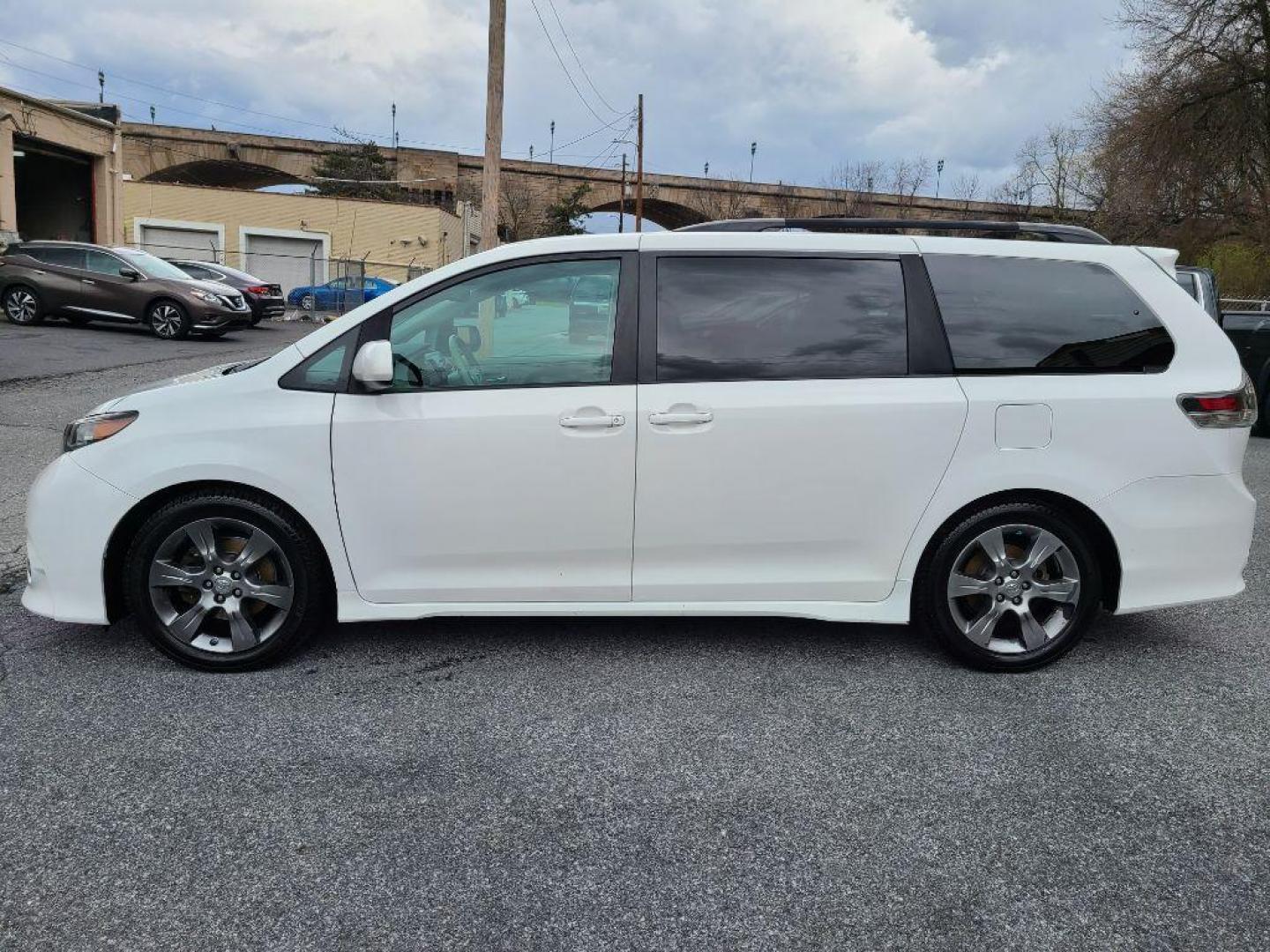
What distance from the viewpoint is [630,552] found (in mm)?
3582

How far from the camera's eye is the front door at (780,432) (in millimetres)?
3512

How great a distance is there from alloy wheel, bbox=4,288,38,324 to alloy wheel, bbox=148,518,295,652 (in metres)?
17.3

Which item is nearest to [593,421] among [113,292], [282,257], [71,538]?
[71,538]

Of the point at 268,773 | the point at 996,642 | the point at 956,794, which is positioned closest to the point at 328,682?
the point at 268,773

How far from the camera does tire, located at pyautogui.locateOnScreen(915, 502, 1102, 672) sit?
3.63 m

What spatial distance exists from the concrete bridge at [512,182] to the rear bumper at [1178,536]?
54855mm

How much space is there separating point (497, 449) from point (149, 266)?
1724 centimetres

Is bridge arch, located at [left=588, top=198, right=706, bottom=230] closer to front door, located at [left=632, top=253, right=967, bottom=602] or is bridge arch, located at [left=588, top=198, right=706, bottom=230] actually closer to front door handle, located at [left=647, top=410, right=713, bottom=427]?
front door, located at [left=632, top=253, right=967, bottom=602]

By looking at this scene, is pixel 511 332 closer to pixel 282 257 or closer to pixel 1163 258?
pixel 1163 258

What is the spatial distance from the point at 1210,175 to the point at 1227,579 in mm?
27977

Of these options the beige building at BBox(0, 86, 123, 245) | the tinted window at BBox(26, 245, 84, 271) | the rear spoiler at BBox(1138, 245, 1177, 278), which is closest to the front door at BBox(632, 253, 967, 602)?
the rear spoiler at BBox(1138, 245, 1177, 278)

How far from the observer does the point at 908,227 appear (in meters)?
3.84

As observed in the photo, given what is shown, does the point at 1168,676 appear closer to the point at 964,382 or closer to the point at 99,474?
the point at 964,382

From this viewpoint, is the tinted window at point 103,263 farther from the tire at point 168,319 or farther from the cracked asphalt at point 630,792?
the cracked asphalt at point 630,792
